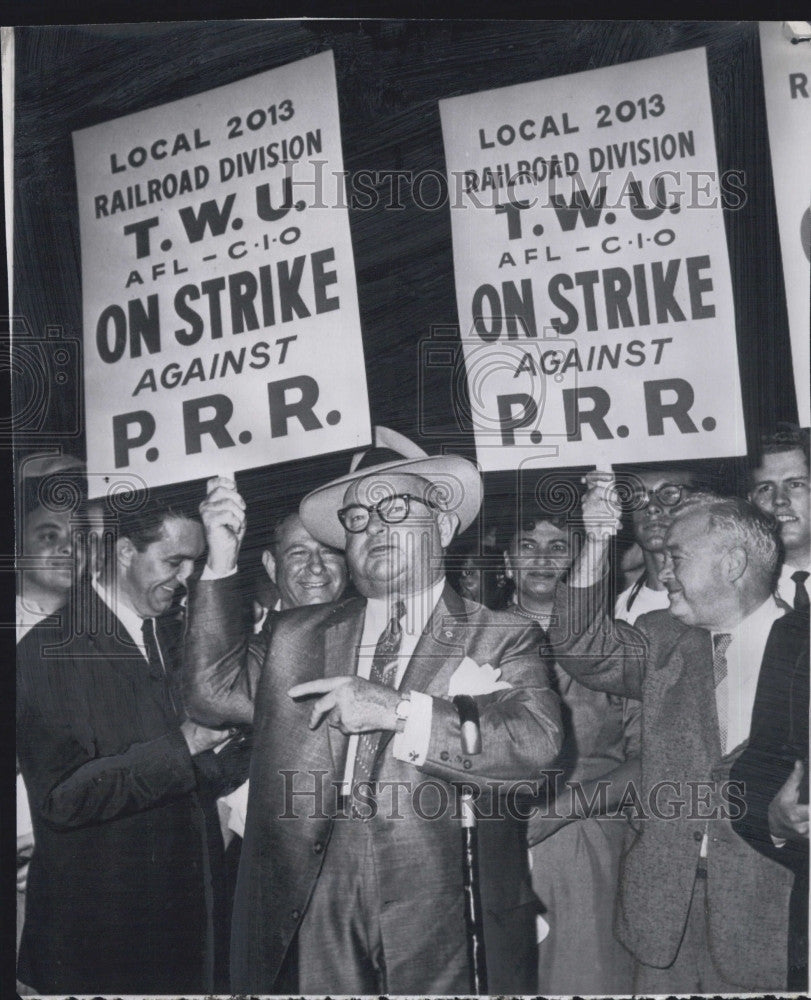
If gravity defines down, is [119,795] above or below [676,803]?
above

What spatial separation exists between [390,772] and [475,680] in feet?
1.17

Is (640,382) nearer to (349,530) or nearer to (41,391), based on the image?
(349,530)

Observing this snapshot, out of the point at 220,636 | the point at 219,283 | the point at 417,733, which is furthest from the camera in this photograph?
the point at 219,283

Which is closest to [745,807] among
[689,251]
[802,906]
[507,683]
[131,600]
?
[802,906]

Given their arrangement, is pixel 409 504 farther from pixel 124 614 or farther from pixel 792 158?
pixel 792 158

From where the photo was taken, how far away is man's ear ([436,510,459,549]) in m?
3.18

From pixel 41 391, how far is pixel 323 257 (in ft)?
3.08

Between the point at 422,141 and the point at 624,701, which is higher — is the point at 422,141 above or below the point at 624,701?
above

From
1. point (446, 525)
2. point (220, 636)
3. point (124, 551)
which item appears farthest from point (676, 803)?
point (124, 551)

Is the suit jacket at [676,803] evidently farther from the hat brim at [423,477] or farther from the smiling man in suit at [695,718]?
the hat brim at [423,477]

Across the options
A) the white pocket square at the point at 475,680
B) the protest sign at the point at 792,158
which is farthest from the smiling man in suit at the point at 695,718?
the protest sign at the point at 792,158

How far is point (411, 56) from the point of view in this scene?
3.29 metres

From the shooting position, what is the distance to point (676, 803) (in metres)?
3.16

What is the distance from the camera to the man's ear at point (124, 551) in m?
3.24
